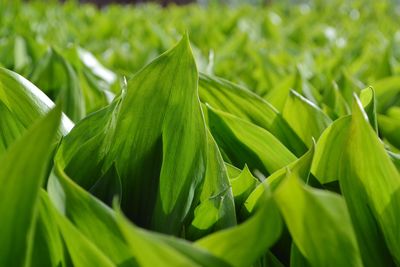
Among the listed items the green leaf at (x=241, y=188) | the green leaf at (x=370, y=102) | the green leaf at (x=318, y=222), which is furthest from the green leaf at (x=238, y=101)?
the green leaf at (x=318, y=222)

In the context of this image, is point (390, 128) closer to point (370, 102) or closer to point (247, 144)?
point (370, 102)

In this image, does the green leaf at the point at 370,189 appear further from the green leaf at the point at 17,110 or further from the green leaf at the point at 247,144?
the green leaf at the point at 17,110

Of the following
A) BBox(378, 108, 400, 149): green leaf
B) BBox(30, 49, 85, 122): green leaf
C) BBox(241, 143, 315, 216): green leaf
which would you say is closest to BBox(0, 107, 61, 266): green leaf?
BBox(241, 143, 315, 216): green leaf

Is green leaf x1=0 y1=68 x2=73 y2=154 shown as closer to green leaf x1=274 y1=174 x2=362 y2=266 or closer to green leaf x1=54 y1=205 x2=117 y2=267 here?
green leaf x1=54 y1=205 x2=117 y2=267

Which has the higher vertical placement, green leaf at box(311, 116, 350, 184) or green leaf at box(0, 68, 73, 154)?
green leaf at box(0, 68, 73, 154)

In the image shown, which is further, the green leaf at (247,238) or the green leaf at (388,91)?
the green leaf at (388,91)

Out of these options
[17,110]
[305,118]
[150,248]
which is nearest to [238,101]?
[305,118]

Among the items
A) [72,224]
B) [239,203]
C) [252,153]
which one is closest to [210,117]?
[252,153]
